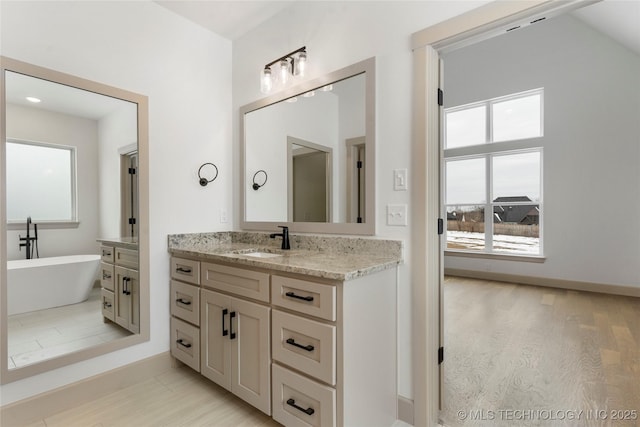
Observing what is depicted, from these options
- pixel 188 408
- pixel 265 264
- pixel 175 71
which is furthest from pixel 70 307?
pixel 175 71

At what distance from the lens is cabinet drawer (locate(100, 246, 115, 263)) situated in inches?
78.7

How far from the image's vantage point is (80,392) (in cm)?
187

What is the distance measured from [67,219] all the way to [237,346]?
1.30 metres

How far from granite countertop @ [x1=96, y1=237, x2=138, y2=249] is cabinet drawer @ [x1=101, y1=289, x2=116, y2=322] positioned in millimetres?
310

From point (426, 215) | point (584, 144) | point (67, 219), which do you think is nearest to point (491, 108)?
point (584, 144)

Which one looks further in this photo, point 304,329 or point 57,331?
point 57,331

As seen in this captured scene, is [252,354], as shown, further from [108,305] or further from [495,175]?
[495,175]

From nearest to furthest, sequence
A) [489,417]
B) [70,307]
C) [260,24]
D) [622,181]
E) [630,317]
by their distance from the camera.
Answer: [489,417], [70,307], [260,24], [630,317], [622,181]

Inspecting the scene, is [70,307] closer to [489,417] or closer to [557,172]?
[489,417]

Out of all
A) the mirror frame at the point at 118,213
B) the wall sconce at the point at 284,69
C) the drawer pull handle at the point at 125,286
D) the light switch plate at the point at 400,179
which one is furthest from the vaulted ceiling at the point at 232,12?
the drawer pull handle at the point at 125,286

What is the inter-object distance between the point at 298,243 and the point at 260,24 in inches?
69.5

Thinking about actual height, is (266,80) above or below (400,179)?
above

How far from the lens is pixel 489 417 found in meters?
1.74

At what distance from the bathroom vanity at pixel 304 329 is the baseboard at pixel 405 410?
0.15 feet
